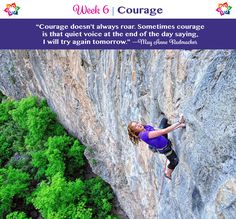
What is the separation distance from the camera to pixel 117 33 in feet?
26.0

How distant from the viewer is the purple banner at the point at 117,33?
7289 millimetres

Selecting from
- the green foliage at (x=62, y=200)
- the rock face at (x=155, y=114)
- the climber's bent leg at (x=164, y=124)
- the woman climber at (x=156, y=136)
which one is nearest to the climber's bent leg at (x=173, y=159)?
the woman climber at (x=156, y=136)

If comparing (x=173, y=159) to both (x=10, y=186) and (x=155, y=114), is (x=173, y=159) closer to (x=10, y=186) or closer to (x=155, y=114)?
(x=155, y=114)

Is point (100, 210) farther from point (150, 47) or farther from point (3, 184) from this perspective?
point (150, 47)

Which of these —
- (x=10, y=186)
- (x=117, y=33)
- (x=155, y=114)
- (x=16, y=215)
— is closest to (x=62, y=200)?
(x=16, y=215)

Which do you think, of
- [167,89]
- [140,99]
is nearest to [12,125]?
[140,99]

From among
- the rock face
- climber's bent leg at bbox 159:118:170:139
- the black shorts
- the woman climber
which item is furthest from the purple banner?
the black shorts

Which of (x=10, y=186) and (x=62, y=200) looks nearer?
(x=62, y=200)

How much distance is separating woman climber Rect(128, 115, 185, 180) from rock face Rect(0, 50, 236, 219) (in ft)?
0.62

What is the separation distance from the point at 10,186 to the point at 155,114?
41.2 feet

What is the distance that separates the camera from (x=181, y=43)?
24.5 feet

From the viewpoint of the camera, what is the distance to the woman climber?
7.67 metres

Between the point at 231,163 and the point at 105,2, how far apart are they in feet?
12.9

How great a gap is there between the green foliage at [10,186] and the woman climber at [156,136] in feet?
42.8
